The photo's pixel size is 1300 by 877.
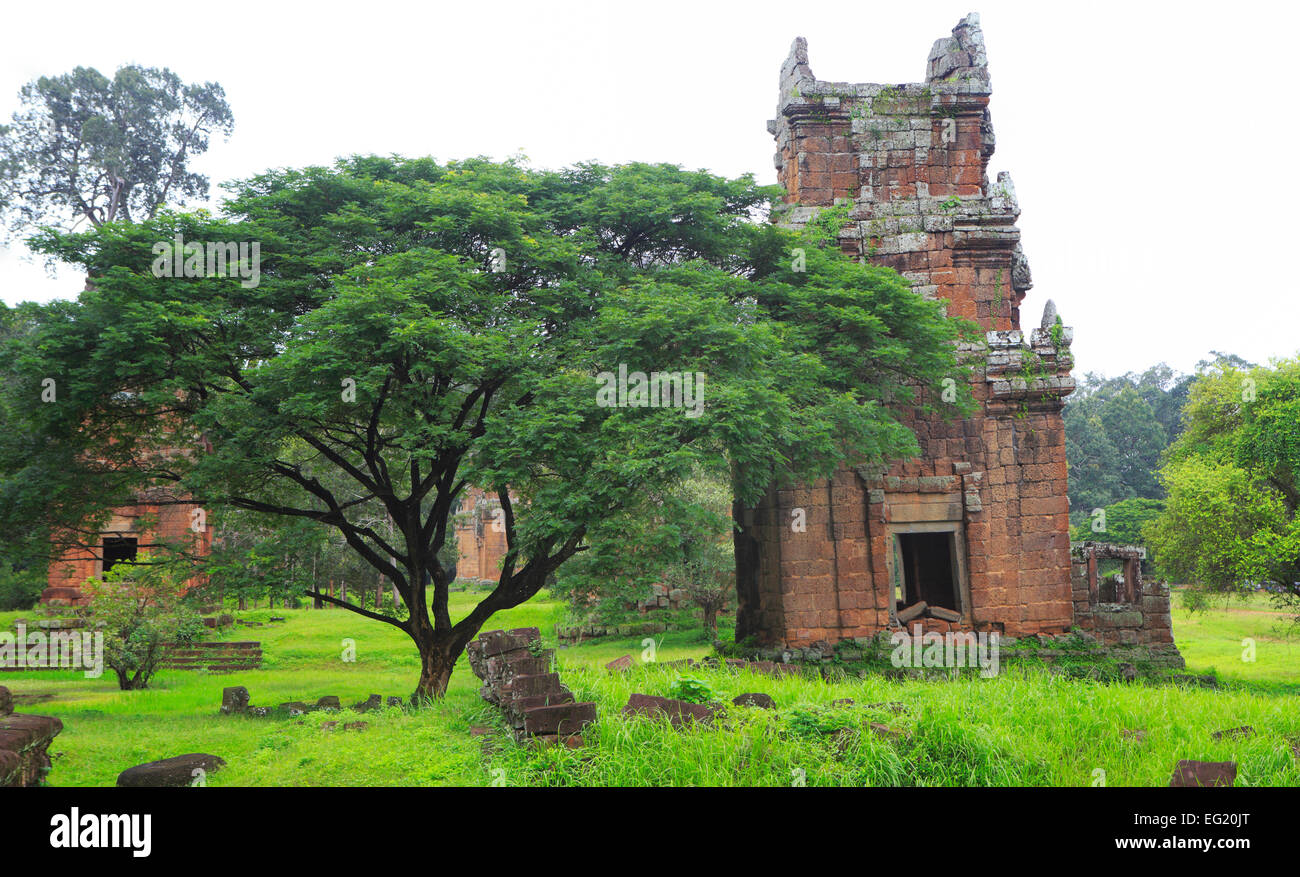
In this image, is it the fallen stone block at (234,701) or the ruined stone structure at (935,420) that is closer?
the fallen stone block at (234,701)

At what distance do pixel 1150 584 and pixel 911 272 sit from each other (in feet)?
24.1

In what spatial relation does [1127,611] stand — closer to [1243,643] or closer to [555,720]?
[1243,643]

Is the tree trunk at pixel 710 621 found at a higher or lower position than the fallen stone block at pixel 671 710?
lower

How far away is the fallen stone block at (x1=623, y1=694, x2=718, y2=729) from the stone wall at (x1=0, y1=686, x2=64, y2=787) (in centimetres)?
506

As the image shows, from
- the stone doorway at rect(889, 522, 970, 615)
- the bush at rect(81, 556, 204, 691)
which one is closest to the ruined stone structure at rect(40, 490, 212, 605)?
the bush at rect(81, 556, 204, 691)

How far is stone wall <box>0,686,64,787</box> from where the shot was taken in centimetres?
735

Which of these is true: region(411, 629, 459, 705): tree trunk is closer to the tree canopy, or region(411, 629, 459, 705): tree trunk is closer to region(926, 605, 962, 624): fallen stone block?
region(926, 605, 962, 624): fallen stone block

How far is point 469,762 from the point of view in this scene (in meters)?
8.30

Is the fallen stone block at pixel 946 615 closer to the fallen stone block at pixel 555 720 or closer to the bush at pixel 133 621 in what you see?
the fallen stone block at pixel 555 720

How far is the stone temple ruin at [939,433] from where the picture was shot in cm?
1681

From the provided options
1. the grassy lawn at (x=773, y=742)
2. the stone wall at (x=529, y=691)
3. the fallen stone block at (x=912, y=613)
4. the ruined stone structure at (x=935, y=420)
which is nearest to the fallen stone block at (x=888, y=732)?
the grassy lawn at (x=773, y=742)

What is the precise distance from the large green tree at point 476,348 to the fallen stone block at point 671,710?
3479 mm

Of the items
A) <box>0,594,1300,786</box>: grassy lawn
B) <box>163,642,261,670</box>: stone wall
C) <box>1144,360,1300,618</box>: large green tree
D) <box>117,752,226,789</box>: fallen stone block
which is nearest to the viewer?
<box>0,594,1300,786</box>: grassy lawn
